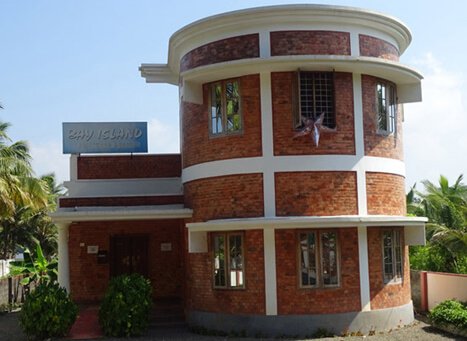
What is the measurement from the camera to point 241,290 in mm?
15094

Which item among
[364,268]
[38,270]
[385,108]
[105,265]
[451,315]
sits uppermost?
[385,108]

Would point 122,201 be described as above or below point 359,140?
below

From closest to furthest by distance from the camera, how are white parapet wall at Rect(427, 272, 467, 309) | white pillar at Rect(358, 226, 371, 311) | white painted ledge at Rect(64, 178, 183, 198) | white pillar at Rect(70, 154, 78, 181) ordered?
white pillar at Rect(358, 226, 371, 311) → white parapet wall at Rect(427, 272, 467, 309) → white painted ledge at Rect(64, 178, 183, 198) → white pillar at Rect(70, 154, 78, 181)

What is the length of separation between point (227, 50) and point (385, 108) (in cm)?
419

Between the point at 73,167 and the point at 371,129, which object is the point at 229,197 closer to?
the point at 371,129

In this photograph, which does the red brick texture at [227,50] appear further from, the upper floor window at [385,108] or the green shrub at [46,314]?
the green shrub at [46,314]

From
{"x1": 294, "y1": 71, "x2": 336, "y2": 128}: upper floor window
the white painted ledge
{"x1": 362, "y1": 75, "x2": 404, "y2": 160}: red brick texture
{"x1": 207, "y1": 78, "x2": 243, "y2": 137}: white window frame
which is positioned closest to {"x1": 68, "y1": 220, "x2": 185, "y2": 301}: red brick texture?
the white painted ledge

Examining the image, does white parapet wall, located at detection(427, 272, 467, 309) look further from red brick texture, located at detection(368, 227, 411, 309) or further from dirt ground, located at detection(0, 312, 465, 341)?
red brick texture, located at detection(368, 227, 411, 309)

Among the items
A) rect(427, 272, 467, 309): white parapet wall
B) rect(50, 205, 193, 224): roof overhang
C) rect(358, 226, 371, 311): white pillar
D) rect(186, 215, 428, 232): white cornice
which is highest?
rect(50, 205, 193, 224): roof overhang

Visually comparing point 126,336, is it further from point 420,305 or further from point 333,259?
point 420,305

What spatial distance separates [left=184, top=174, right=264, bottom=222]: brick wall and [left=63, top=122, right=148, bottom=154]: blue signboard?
3737mm

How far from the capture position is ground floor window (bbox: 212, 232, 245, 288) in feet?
49.9

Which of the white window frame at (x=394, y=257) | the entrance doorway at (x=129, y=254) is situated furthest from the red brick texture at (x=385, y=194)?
the entrance doorway at (x=129, y=254)

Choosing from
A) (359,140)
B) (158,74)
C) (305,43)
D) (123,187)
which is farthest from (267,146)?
(158,74)
